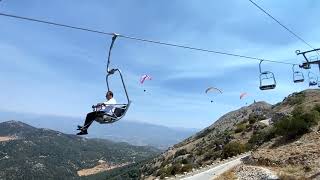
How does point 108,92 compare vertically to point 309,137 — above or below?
above

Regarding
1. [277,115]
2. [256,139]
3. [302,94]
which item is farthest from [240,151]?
[302,94]

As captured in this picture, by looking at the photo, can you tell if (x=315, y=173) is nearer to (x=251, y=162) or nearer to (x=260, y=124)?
(x=251, y=162)

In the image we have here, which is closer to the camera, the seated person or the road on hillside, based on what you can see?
the seated person

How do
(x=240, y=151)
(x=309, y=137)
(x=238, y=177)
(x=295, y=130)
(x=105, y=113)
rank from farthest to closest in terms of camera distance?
1. (x=240, y=151)
2. (x=295, y=130)
3. (x=309, y=137)
4. (x=238, y=177)
5. (x=105, y=113)

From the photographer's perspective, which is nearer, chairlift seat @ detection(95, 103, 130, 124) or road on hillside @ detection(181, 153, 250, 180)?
chairlift seat @ detection(95, 103, 130, 124)

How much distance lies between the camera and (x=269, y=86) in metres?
40.9

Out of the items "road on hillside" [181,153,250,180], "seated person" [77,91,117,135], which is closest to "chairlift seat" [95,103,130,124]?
"seated person" [77,91,117,135]

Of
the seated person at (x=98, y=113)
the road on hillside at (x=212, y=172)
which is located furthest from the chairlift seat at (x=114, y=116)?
the road on hillside at (x=212, y=172)

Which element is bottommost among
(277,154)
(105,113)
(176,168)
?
(176,168)

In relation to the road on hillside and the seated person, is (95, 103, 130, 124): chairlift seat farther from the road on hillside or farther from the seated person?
the road on hillside

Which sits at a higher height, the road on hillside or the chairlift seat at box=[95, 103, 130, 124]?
the chairlift seat at box=[95, 103, 130, 124]

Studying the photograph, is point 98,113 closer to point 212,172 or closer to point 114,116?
point 114,116

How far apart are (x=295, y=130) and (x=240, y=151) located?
14.0 m

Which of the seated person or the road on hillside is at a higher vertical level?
the seated person
